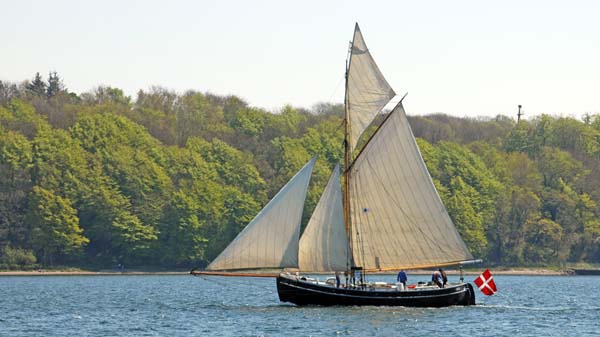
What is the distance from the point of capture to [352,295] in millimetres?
77188

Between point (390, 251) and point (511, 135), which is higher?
point (511, 135)

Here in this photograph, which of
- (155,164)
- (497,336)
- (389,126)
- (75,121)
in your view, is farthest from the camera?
(75,121)

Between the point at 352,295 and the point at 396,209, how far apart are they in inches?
232

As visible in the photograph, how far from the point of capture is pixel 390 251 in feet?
256

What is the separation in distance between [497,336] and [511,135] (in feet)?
438

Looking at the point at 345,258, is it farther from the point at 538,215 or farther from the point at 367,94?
the point at 538,215

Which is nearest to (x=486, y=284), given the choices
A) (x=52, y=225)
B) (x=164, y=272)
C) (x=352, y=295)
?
(x=352, y=295)

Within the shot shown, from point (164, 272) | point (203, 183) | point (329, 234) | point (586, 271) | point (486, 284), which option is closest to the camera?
point (329, 234)

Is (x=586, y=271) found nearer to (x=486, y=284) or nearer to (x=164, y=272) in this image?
(x=164, y=272)

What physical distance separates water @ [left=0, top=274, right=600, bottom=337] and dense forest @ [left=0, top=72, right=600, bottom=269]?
149 ft

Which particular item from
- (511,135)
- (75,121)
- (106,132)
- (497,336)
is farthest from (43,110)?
(497,336)

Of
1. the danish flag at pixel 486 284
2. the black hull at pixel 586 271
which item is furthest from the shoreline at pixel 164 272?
the danish flag at pixel 486 284

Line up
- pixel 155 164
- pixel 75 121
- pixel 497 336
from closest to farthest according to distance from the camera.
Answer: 1. pixel 497 336
2. pixel 155 164
3. pixel 75 121

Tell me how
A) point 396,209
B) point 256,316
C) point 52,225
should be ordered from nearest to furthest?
point 256,316 < point 396,209 < point 52,225
